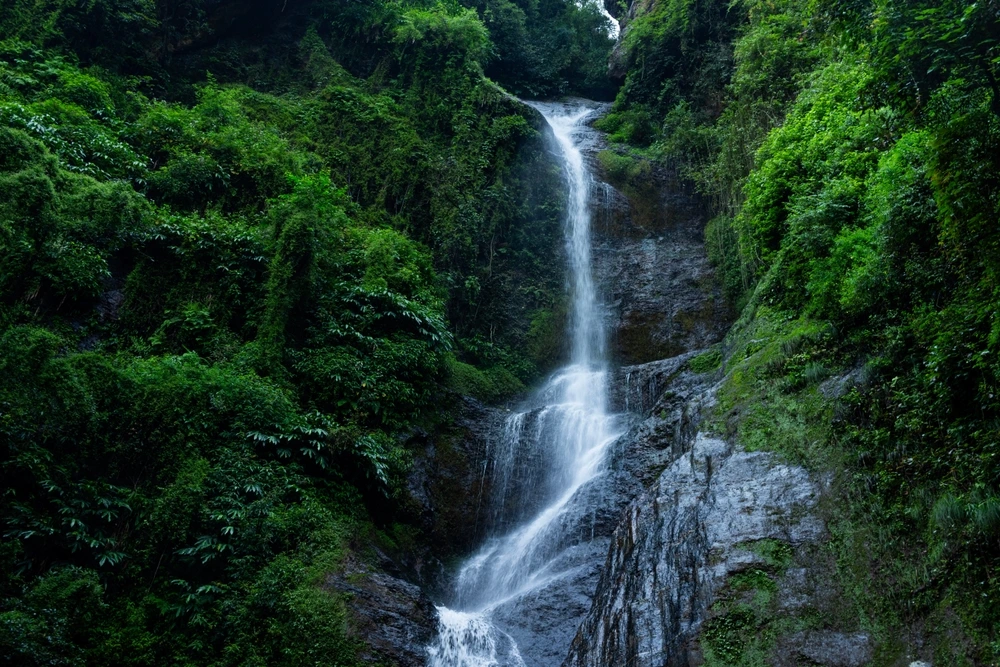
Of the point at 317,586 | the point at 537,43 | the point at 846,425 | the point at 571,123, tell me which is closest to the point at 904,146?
the point at 846,425

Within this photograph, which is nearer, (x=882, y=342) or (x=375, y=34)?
(x=882, y=342)

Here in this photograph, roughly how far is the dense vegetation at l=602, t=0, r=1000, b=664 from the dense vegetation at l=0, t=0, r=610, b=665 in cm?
590

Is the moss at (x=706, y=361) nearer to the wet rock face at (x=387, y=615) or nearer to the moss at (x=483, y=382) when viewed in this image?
the moss at (x=483, y=382)

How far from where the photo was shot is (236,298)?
12.3 metres

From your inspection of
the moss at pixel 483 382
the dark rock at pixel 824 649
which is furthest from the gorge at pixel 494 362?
the moss at pixel 483 382

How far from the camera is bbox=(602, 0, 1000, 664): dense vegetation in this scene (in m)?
5.68

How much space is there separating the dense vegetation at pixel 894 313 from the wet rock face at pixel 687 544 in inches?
16.1

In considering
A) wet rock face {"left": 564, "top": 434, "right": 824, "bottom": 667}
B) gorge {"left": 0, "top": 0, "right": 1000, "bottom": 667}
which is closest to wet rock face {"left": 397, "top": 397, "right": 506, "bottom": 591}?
gorge {"left": 0, "top": 0, "right": 1000, "bottom": 667}

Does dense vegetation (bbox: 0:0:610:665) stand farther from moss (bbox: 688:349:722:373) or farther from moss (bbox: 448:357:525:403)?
moss (bbox: 688:349:722:373)

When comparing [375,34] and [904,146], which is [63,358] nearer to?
[904,146]

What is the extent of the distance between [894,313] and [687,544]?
11.4 feet

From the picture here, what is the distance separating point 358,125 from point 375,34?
5166mm

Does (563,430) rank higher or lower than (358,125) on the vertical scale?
lower

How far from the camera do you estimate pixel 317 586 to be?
8883 millimetres
